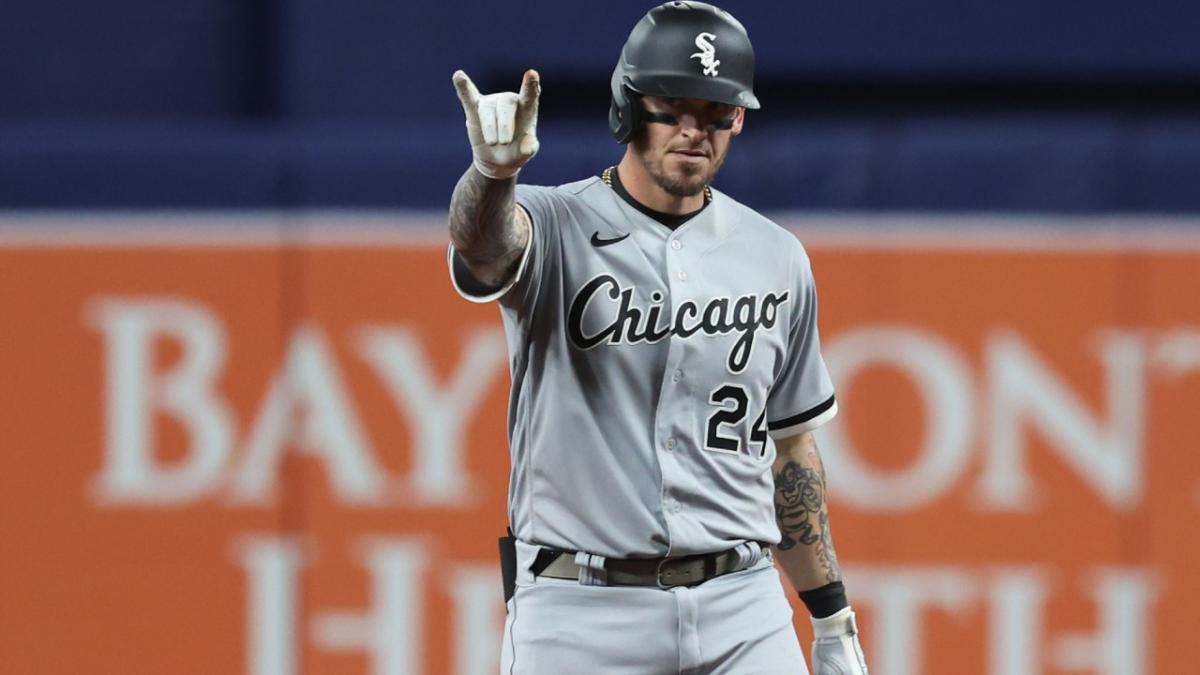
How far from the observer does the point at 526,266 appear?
2873 millimetres

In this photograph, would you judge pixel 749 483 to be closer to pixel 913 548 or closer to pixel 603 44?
pixel 913 548

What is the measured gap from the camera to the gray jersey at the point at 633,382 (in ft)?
9.68

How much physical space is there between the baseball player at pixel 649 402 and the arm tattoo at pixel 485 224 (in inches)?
2.6

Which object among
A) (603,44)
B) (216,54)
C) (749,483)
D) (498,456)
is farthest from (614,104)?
(216,54)

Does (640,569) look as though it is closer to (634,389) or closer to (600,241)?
(634,389)

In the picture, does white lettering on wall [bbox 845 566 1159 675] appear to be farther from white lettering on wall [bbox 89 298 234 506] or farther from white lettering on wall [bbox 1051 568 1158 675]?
white lettering on wall [bbox 89 298 234 506]

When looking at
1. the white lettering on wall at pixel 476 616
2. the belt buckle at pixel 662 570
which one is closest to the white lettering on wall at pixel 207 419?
the white lettering on wall at pixel 476 616

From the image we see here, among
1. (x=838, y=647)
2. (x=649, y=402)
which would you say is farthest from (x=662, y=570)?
(x=838, y=647)

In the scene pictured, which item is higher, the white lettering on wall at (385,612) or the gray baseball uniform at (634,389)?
the gray baseball uniform at (634,389)

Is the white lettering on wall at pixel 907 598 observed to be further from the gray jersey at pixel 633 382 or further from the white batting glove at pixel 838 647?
the gray jersey at pixel 633 382

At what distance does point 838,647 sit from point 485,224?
1.12 m

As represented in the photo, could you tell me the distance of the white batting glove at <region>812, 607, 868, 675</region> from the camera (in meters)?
3.30

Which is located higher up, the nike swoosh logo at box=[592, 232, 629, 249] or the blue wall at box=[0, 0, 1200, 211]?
the blue wall at box=[0, 0, 1200, 211]

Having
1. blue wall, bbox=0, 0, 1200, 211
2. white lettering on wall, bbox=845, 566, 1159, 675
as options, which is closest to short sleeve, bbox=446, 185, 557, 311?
blue wall, bbox=0, 0, 1200, 211
